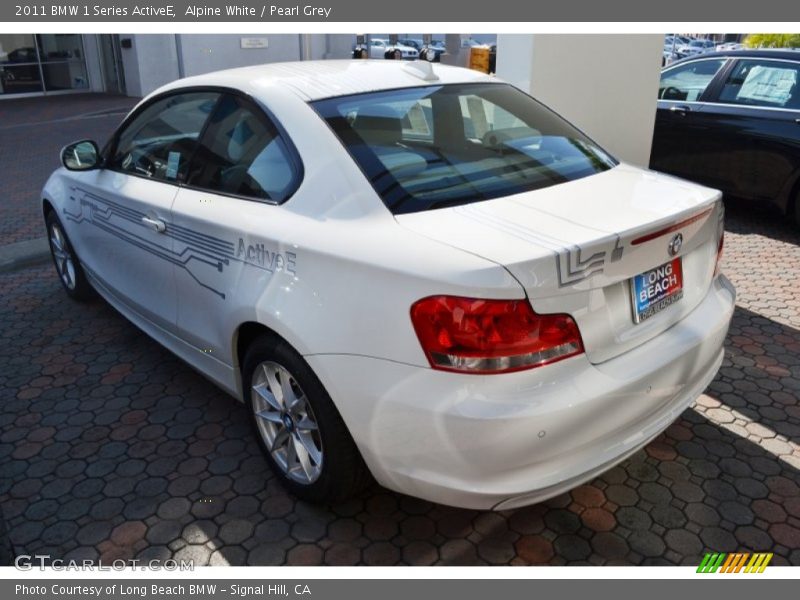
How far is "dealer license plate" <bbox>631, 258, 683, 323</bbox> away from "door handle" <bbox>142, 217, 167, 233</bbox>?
2.15 m

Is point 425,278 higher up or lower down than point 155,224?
higher up

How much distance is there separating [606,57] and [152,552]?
458 centimetres

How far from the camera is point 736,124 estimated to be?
21.4 feet


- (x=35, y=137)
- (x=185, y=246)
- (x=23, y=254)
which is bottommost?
(x=35, y=137)

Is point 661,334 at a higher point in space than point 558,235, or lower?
lower

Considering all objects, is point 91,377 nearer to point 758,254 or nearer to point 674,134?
point 758,254

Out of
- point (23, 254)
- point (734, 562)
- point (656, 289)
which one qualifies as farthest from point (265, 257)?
point (23, 254)

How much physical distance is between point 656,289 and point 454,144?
40.0 inches

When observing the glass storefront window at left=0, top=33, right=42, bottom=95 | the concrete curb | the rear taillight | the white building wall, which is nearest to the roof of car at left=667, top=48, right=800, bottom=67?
the white building wall

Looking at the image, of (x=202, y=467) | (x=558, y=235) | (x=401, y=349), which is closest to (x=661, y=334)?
(x=558, y=235)

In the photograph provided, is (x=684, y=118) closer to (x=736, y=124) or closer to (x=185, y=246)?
(x=736, y=124)

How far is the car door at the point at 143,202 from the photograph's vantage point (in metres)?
3.44

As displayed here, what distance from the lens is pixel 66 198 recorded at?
4633 millimetres

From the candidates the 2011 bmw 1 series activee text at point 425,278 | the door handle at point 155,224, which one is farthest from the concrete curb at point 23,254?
the door handle at point 155,224
